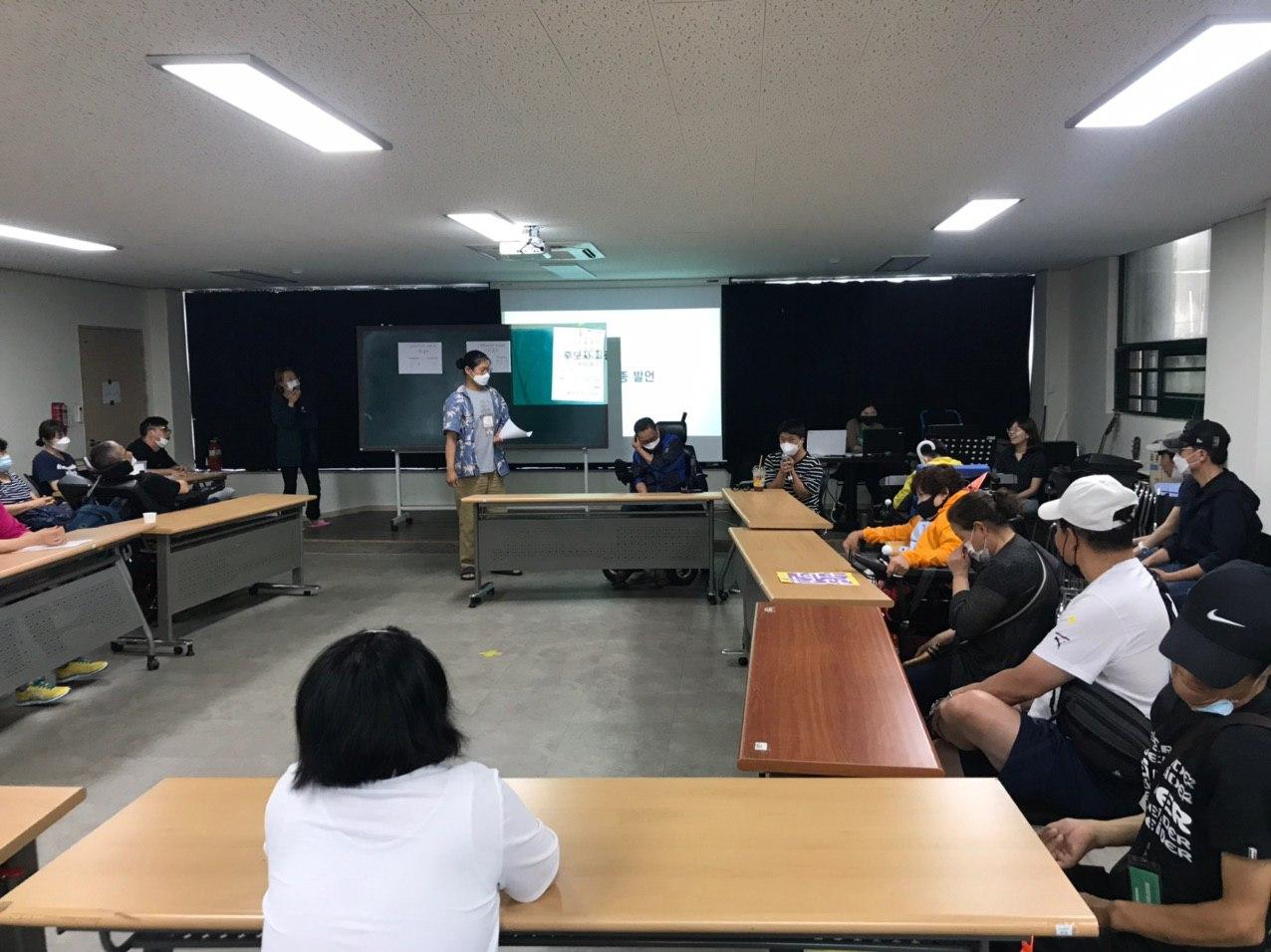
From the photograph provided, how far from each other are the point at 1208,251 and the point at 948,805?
628cm

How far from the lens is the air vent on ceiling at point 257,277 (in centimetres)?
795

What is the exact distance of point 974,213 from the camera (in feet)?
18.0

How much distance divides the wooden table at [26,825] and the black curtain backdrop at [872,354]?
25.9ft

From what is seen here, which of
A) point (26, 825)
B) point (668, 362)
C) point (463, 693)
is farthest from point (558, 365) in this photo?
point (26, 825)

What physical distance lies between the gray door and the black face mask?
400cm

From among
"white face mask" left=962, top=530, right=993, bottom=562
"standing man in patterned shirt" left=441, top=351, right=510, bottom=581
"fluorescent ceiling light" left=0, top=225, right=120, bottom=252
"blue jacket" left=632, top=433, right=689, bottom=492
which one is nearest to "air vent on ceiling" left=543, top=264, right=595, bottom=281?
"standing man in patterned shirt" left=441, top=351, right=510, bottom=581

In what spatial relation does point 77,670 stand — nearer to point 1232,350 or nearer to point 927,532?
point 927,532

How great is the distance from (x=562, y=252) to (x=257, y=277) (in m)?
3.53

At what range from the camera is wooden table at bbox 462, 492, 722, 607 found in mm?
5762

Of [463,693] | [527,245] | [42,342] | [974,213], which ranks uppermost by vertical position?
[974,213]

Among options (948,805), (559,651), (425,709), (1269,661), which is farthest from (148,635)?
(1269,661)

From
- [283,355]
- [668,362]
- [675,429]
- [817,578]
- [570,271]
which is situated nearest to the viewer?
[817,578]

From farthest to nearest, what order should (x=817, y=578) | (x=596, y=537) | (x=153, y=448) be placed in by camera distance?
(x=153, y=448), (x=596, y=537), (x=817, y=578)

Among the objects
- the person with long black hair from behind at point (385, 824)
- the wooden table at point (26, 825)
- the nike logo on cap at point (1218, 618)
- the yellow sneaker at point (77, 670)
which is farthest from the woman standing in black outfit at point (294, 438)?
the nike logo on cap at point (1218, 618)
